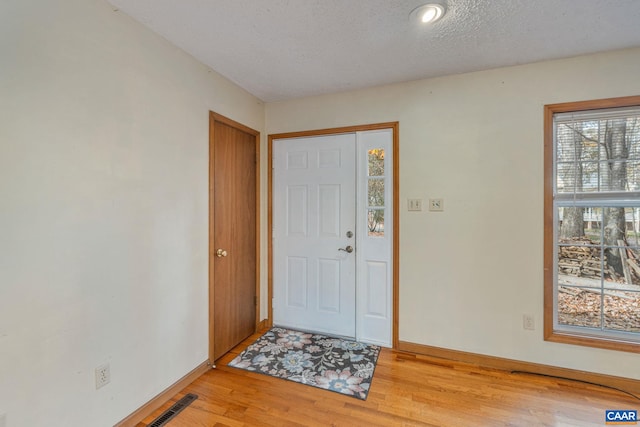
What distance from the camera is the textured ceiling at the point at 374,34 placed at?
156 cm

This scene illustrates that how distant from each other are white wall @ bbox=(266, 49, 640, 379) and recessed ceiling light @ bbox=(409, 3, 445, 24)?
848mm

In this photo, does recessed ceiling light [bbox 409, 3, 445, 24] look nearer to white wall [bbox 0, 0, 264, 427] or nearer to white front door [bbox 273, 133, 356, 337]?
white front door [bbox 273, 133, 356, 337]

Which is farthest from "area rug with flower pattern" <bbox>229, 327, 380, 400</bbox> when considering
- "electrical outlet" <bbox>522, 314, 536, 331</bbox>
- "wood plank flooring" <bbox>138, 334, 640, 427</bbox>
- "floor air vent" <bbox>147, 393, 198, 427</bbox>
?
"electrical outlet" <bbox>522, 314, 536, 331</bbox>

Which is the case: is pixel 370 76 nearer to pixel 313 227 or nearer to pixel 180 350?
pixel 313 227

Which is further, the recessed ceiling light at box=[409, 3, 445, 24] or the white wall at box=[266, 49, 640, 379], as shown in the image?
the white wall at box=[266, 49, 640, 379]

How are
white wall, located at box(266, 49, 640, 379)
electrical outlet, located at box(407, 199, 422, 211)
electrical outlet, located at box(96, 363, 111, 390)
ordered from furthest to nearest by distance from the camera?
electrical outlet, located at box(407, 199, 422, 211) < white wall, located at box(266, 49, 640, 379) < electrical outlet, located at box(96, 363, 111, 390)

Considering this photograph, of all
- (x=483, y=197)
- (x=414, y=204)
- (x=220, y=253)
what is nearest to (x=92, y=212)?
(x=220, y=253)

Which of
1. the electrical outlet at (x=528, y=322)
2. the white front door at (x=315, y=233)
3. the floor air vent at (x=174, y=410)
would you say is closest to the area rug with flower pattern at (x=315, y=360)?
the white front door at (x=315, y=233)

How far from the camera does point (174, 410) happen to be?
179 cm

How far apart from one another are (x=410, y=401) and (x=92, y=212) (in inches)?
88.1

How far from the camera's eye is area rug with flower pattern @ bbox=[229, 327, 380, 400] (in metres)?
2.07

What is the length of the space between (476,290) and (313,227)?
5.12ft

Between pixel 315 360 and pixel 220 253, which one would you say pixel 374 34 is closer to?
pixel 220 253

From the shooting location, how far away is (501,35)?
1823mm
